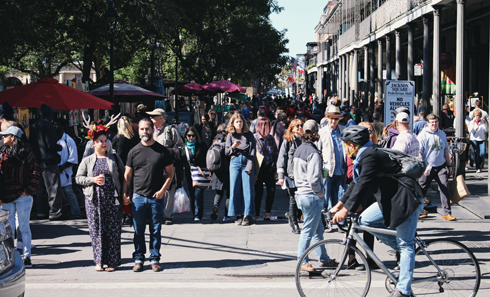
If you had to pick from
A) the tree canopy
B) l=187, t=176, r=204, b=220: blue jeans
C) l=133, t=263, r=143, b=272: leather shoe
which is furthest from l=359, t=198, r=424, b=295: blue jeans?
the tree canopy

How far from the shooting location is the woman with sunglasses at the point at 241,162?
9.56 m

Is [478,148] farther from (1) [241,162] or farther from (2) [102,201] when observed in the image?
Answer: (2) [102,201]

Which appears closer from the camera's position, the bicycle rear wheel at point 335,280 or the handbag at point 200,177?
the bicycle rear wheel at point 335,280

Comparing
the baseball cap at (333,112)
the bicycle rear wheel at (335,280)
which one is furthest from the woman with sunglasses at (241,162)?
the bicycle rear wheel at (335,280)

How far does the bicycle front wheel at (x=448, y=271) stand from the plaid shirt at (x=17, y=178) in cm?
476

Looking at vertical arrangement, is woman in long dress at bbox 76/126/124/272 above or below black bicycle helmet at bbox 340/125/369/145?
below

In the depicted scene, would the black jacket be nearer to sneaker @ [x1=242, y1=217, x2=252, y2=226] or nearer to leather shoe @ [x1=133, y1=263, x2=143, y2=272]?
leather shoe @ [x1=133, y1=263, x2=143, y2=272]

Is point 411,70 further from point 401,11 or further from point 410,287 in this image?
point 410,287

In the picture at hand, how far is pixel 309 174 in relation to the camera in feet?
21.7

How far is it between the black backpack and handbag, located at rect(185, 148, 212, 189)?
21 centimetres

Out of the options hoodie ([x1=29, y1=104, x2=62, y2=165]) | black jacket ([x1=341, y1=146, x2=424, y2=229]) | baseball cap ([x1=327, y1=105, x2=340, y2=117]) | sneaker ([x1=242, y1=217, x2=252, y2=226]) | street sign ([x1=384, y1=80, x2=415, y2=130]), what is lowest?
sneaker ([x1=242, y1=217, x2=252, y2=226])

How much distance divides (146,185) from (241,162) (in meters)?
3.07

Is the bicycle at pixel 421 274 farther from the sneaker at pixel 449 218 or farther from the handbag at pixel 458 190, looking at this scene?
the sneaker at pixel 449 218

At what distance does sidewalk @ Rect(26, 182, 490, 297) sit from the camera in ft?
20.8
